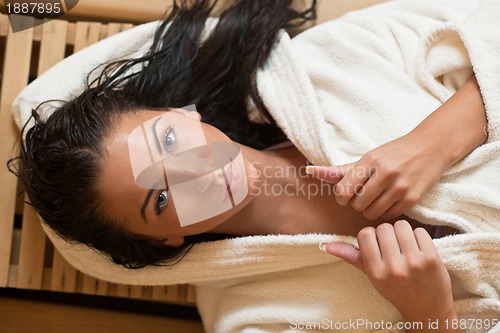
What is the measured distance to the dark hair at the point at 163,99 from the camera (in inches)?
35.8

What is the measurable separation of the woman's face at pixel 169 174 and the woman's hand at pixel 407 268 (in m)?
0.22

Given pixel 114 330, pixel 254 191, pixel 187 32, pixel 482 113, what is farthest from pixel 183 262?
pixel 482 113

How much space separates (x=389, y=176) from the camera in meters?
0.86

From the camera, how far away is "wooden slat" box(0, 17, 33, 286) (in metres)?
1.09

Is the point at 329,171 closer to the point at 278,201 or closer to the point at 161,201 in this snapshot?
the point at 278,201

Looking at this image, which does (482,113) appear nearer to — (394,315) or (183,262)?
(394,315)

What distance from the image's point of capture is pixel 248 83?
1.04m

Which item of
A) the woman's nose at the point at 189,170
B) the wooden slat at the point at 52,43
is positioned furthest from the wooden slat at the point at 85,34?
the woman's nose at the point at 189,170

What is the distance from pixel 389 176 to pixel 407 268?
0.47 ft

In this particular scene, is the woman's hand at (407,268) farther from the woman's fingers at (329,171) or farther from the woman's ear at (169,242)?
the woman's ear at (169,242)

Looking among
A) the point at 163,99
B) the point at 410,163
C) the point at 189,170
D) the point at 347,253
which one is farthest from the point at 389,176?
the point at 163,99

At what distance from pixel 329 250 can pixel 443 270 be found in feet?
0.59

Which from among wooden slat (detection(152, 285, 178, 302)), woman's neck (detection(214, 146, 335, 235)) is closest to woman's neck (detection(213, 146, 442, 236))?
woman's neck (detection(214, 146, 335, 235))

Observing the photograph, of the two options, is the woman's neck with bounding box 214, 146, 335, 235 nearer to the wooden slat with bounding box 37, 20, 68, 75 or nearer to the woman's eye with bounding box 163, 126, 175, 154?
the woman's eye with bounding box 163, 126, 175, 154
